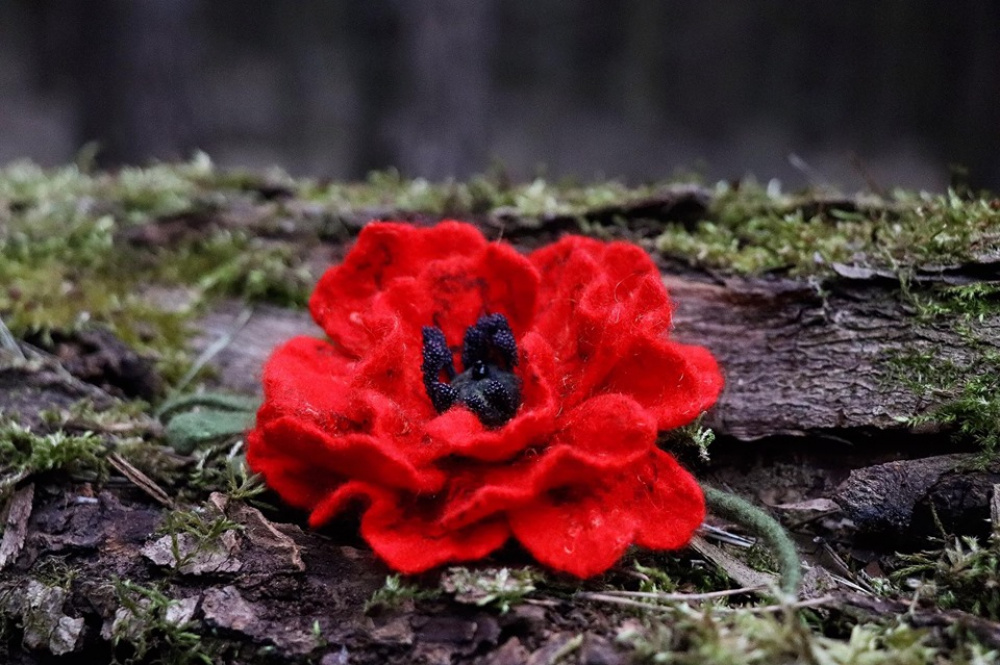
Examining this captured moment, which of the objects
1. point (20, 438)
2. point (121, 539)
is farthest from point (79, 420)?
point (121, 539)

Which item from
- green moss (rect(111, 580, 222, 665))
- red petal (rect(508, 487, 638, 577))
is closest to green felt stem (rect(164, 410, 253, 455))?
green moss (rect(111, 580, 222, 665))

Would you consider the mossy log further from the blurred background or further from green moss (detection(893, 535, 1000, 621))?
the blurred background

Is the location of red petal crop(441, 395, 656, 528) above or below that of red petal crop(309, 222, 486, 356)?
below

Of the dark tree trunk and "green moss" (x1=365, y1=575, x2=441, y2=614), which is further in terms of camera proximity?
the dark tree trunk

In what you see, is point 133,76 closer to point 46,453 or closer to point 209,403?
point 209,403

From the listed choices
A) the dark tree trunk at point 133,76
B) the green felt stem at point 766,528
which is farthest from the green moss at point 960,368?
the dark tree trunk at point 133,76

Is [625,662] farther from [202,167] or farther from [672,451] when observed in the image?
[202,167]

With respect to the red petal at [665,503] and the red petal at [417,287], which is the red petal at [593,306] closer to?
the red petal at [417,287]

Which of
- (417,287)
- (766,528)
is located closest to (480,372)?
(417,287)

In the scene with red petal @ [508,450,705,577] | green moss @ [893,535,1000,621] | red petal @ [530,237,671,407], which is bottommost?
green moss @ [893,535,1000,621]
